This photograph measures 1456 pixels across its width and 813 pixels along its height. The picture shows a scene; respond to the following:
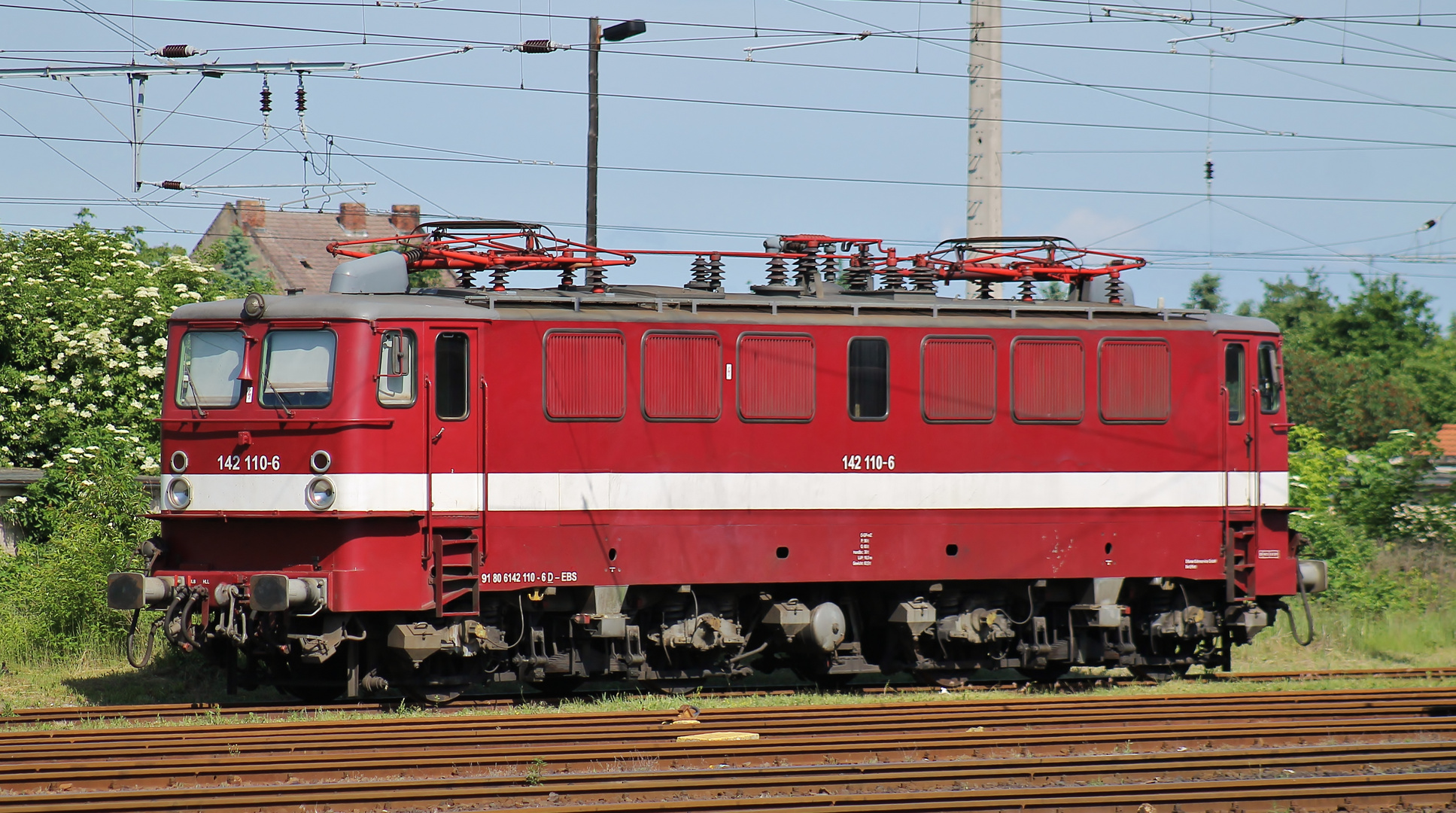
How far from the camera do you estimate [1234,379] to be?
664 inches

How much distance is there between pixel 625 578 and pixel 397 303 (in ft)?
11.5

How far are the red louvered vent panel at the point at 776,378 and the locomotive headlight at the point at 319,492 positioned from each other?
4.22 metres

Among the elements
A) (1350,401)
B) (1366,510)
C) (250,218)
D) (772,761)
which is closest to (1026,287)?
(772,761)

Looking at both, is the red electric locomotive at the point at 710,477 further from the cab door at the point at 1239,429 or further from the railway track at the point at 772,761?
the railway track at the point at 772,761

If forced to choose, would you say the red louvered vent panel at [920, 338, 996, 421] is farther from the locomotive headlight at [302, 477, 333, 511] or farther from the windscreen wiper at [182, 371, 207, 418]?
the windscreen wiper at [182, 371, 207, 418]

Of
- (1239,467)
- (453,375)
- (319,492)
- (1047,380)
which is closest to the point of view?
(319,492)

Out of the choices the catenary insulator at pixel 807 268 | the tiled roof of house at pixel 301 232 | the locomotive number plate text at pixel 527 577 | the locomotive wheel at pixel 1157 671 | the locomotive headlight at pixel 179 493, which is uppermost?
the tiled roof of house at pixel 301 232

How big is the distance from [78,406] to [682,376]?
37.3ft

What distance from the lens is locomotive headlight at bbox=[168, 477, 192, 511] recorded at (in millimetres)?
13602

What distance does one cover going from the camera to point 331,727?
1256 cm

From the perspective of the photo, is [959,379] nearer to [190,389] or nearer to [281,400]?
[281,400]

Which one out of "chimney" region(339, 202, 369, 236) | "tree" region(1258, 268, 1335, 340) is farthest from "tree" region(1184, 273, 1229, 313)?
"chimney" region(339, 202, 369, 236)

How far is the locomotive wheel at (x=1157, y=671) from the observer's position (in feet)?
55.6

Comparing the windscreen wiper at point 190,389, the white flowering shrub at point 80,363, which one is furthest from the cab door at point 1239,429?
the white flowering shrub at point 80,363
